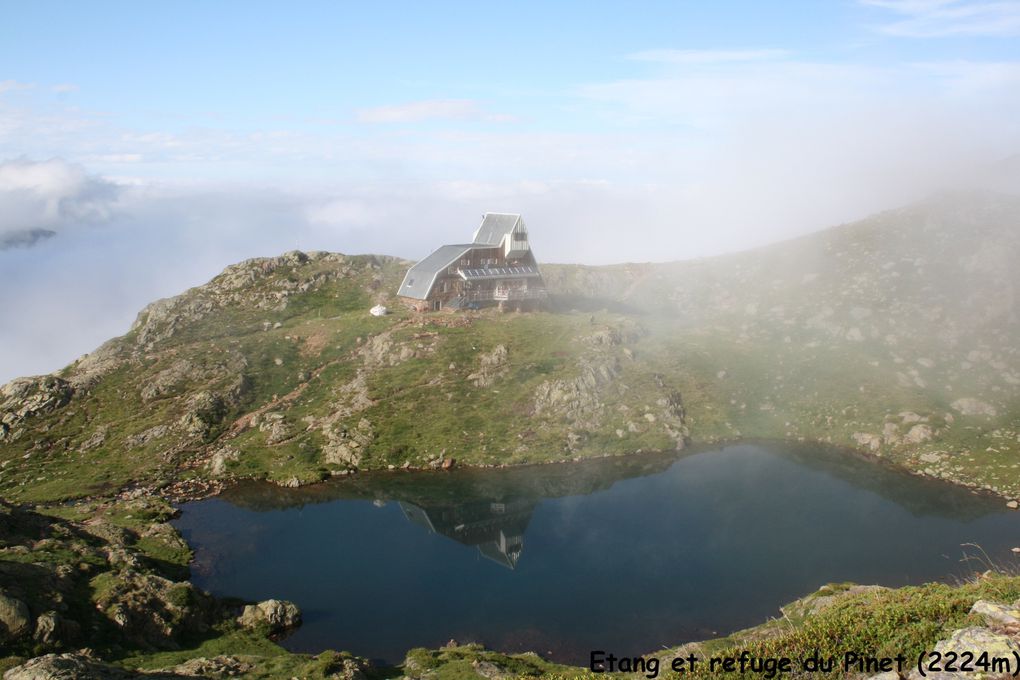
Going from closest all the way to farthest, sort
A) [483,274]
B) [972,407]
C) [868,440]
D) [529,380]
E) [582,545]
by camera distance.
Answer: [582,545] < [868,440] < [972,407] < [529,380] < [483,274]

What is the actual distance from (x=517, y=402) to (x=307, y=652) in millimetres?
46073

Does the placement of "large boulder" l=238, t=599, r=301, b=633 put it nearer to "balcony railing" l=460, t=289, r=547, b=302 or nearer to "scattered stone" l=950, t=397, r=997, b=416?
"balcony railing" l=460, t=289, r=547, b=302

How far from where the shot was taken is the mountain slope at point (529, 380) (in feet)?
252

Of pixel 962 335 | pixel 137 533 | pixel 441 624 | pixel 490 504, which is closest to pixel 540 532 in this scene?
pixel 490 504

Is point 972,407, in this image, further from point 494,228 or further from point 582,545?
point 494,228

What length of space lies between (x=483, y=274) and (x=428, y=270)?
9.16m

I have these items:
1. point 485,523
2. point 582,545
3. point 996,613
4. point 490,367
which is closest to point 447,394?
point 490,367

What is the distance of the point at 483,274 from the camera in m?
108

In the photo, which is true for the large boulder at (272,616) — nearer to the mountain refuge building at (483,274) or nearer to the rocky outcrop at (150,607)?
the rocky outcrop at (150,607)

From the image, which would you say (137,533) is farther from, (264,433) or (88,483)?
(264,433)

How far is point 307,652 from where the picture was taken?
1745 inches

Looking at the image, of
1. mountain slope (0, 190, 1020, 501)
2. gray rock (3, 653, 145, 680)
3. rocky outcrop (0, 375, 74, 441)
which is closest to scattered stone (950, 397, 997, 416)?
mountain slope (0, 190, 1020, 501)

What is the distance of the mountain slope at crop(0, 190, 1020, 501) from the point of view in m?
76.9

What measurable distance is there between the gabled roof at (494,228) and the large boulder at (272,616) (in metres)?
74.7
